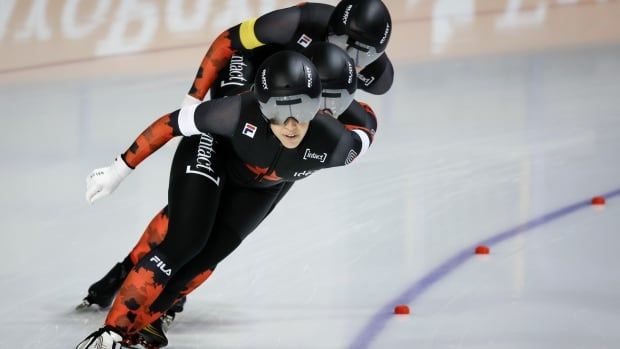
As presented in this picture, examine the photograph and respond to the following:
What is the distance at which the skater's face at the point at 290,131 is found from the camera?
4.04 m

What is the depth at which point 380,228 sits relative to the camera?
615 centimetres

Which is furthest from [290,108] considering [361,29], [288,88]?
[361,29]

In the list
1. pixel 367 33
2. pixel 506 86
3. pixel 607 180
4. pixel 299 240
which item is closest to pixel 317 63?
pixel 367 33

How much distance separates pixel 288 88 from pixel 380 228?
2363 mm

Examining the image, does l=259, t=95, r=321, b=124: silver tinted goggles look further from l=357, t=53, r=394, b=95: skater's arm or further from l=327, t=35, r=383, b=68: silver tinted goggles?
l=357, t=53, r=394, b=95: skater's arm

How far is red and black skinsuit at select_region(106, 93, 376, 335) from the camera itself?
4156mm

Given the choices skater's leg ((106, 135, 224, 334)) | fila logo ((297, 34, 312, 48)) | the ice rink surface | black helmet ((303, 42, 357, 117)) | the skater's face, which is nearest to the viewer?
the skater's face

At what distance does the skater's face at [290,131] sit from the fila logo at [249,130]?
0.09m

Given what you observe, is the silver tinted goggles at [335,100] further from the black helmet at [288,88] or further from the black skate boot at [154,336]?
the black skate boot at [154,336]

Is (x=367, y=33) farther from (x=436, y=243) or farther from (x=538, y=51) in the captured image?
(x=538, y=51)

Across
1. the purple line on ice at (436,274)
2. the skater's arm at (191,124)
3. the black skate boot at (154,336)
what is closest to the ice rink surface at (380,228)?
the purple line on ice at (436,274)

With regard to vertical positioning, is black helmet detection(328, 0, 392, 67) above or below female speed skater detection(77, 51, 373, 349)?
above

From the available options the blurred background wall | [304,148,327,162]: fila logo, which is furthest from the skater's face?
the blurred background wall

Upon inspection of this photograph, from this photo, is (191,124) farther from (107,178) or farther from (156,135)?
(107,178)
